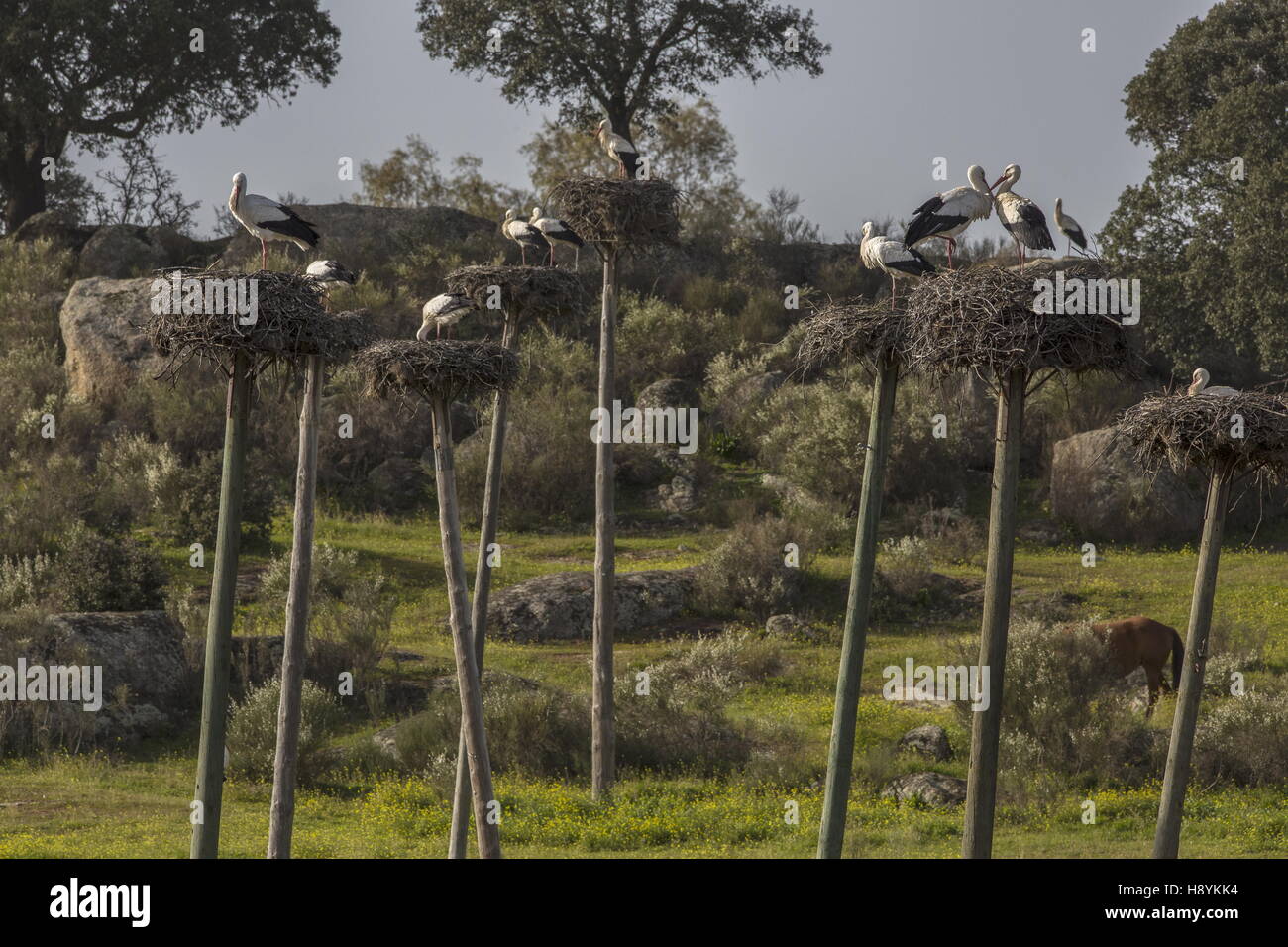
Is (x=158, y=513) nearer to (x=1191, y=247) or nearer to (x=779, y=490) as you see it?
(x=779, y=490)

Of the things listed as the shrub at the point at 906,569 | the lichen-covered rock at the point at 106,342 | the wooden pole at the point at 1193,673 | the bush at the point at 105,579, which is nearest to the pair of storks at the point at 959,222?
the wooden pole at the point at 1193,673

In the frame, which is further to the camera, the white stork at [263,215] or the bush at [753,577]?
the bush at [753,577]

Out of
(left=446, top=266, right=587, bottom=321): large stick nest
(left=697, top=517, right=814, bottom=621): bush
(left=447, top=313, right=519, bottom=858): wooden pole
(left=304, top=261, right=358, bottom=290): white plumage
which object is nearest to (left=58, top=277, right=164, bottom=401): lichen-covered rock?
(left=697, top=517, right=814, bottom=621): bush

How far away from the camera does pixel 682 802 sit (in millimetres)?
17766

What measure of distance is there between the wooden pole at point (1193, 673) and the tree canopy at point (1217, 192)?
21561 mm

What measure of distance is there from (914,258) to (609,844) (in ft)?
23.2

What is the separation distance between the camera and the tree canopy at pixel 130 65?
136 feet

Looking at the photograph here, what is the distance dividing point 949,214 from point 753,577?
13.3m

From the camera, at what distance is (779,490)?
3334cm

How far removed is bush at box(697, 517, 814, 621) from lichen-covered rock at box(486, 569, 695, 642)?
568 mm

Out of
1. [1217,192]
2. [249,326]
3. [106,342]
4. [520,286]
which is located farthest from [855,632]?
[106,342]

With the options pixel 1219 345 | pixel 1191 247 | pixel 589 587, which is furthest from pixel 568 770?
pixel 1219 345

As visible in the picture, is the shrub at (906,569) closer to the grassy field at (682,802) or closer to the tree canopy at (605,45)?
the grassy field at (682,802)

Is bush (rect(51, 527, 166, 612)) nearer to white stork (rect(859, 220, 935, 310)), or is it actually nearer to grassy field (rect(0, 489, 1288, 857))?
grassy field (rect(0, 489, 1288, 857))
